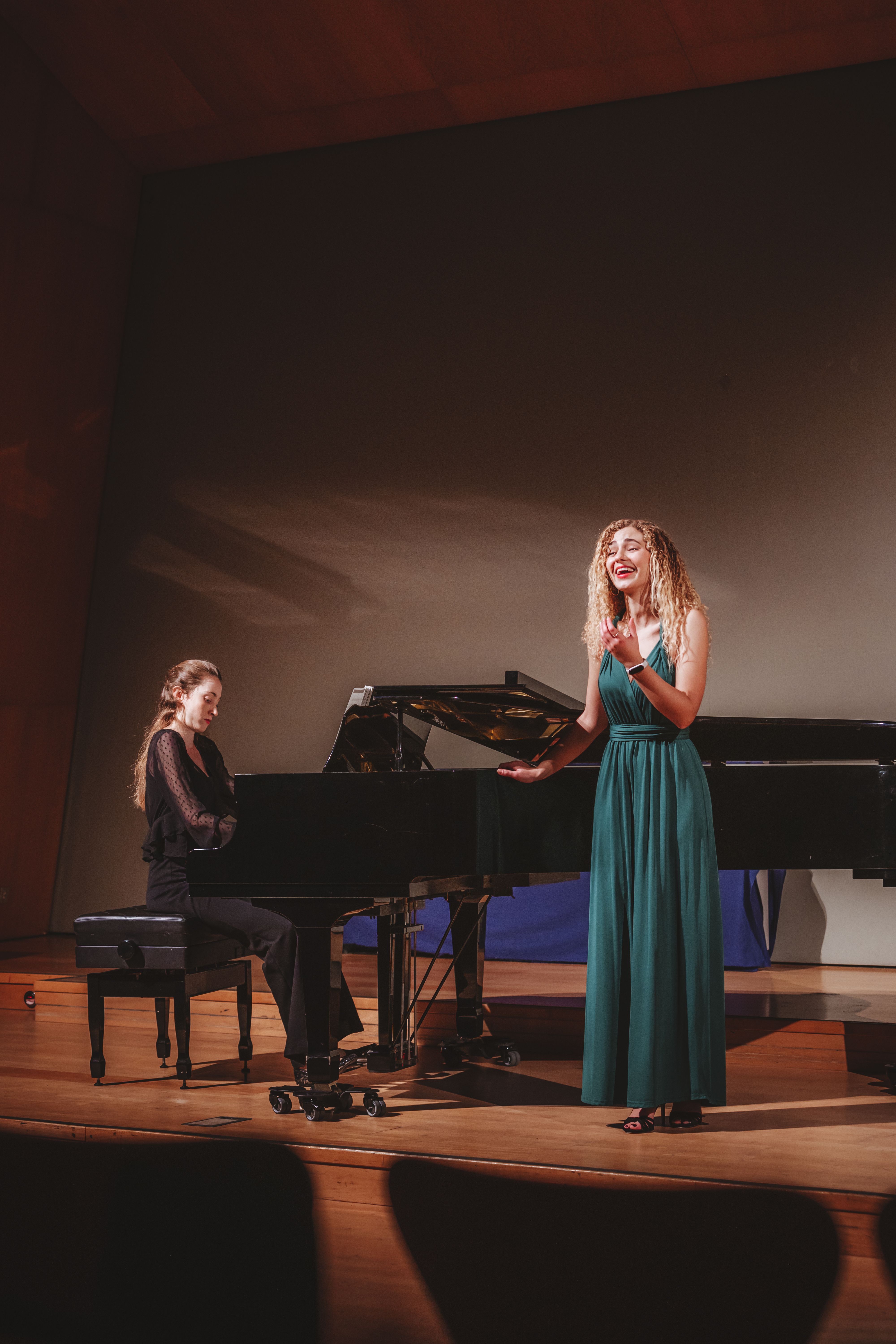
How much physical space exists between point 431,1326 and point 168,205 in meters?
6.19

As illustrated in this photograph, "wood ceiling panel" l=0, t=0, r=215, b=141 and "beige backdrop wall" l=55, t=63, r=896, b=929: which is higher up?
"wood ceiling panel" l=0, t=0, r=215, b=141

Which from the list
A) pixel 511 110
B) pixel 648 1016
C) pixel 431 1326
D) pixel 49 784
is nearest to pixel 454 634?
pixel 49 784

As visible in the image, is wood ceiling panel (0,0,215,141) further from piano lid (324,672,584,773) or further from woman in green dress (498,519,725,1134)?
woman in green dress (498,519,725,1134)

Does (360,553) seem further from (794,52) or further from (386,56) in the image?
(794,52)

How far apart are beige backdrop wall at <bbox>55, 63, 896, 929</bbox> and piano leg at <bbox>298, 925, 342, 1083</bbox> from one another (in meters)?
3.14

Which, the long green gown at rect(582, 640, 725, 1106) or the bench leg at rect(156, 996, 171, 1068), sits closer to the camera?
the long green gown at rect(582, 640, 725, 1106)

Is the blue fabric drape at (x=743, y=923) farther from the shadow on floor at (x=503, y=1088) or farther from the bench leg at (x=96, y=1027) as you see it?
the bench leg at (x=96, y=1027)

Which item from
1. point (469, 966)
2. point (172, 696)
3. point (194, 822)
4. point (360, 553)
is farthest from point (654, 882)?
point (360, 553)

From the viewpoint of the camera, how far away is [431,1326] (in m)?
2.14

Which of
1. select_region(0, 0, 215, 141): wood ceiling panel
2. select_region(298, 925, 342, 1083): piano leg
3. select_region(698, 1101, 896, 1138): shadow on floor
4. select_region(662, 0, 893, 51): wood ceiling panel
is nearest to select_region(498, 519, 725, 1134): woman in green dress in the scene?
select_region(698, 1101, 896, 1138): shadow on floor

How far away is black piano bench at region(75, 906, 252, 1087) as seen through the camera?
3.27 m

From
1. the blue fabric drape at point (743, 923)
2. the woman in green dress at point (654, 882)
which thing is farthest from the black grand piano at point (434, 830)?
the blue fabric drape at point (743, 923)

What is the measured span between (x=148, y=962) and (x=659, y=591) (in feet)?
5.77

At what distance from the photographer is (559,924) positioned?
5.16 meters
